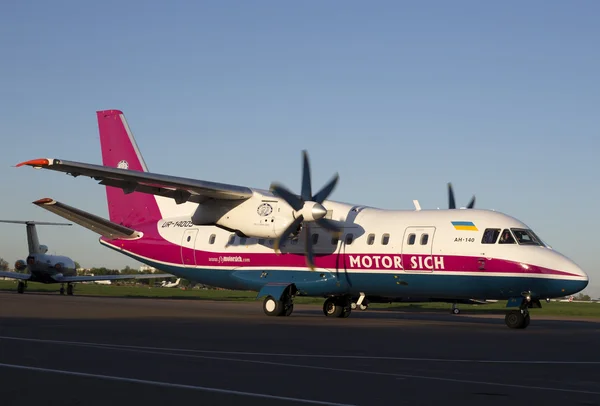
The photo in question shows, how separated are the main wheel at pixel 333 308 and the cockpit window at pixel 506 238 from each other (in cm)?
750

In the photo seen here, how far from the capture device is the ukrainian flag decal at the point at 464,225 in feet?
82.7

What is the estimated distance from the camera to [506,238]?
24.5 meters

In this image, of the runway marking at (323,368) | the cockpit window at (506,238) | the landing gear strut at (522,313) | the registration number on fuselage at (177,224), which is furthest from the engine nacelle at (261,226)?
the runway marking at (323,368)

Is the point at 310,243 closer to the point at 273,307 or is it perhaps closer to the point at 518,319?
the point at 273,307

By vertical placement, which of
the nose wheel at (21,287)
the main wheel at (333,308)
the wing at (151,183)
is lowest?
the nose wheel at (21,287)

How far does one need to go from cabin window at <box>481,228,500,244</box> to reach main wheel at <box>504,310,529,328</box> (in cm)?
231

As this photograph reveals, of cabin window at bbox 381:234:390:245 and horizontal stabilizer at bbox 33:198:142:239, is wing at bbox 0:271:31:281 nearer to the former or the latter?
horizontal stabilizer at bbox 33:198:142:239

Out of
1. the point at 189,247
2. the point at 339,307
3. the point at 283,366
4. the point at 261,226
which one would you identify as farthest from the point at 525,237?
the point at 283,366

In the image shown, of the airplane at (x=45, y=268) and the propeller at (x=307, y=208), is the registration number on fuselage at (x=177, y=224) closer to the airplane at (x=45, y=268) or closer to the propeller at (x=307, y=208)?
the propeller at (x=307, y=208)

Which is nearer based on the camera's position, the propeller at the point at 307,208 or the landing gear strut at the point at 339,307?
the propeller at the point at 307,208

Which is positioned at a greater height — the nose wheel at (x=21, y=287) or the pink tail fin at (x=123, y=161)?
the pink tail fin at (x=123, y=161)

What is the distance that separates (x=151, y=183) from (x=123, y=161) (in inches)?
299

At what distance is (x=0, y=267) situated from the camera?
14325 centimetres

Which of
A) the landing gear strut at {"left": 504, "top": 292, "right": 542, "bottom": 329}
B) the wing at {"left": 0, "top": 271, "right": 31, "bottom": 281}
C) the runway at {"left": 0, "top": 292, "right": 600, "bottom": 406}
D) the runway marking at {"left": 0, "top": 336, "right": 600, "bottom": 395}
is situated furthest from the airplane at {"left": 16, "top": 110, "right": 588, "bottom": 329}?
the wing at {"left": 0, "top": 271, "right": 31, "bottom": 281}
